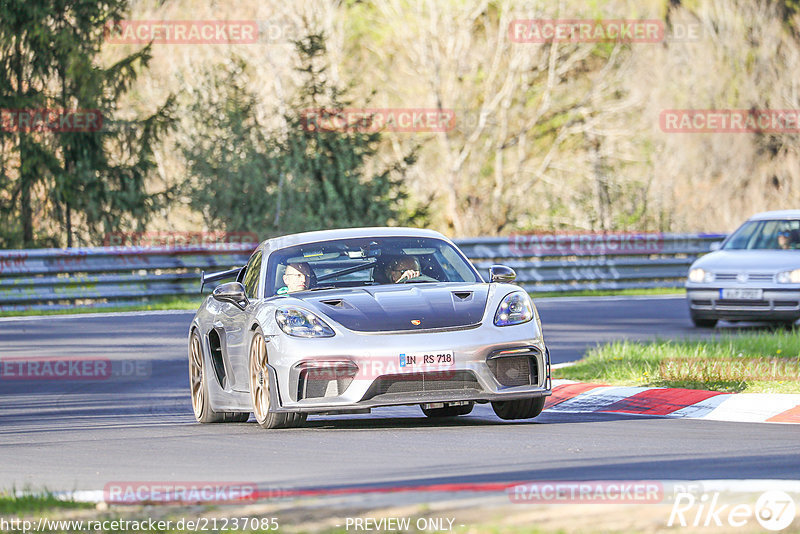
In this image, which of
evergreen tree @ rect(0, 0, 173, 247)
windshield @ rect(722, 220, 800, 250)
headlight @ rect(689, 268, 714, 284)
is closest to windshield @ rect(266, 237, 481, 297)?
headlight @ rect(689, 268, 714, 284)

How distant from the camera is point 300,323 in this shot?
9.54 metres

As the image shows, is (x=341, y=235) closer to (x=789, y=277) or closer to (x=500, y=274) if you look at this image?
(x=500, y=274)

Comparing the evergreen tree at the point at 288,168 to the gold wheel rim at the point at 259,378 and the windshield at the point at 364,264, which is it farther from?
the gold wheel rim at the point at 259,378

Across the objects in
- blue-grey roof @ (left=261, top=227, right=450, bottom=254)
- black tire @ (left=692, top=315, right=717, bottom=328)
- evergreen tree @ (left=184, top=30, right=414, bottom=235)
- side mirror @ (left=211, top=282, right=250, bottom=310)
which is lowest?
black tire @ (left=692, top=315, right=717, bottom=328)

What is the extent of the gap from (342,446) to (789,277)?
10717 mm

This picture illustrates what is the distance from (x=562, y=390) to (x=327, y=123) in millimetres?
19467

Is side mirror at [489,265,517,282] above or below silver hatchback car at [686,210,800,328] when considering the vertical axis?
above

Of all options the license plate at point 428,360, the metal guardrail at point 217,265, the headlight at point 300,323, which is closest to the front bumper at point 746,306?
the metal guardrail at point 217,265

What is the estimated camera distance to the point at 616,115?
136ft

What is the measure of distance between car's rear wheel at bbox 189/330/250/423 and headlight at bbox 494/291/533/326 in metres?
2.50

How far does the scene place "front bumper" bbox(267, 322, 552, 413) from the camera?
9.20m

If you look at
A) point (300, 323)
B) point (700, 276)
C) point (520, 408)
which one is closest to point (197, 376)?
point (300, 323)

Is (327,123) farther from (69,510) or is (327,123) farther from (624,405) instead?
(69,510)

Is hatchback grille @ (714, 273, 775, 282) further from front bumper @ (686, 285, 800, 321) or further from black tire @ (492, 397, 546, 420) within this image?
black tire @ (492, 397, 546, 420)
